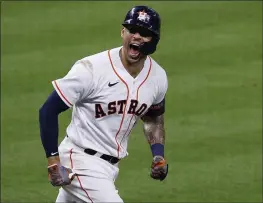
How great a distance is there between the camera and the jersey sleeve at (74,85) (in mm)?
5586

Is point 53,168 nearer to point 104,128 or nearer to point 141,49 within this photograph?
point 104,128

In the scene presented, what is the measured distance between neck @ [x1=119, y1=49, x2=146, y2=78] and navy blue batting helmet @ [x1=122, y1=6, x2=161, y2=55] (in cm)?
13

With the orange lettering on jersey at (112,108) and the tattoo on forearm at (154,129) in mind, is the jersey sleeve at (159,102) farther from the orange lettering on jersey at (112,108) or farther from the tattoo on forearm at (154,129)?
the orange lettering on jersey at (112,108)

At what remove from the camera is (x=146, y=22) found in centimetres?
577

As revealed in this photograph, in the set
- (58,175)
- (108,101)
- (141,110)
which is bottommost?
(58,175)

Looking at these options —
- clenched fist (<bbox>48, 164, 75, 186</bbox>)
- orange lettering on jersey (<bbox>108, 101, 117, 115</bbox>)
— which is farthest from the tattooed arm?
clenched fist (<bbox>48, 164, 75, 186</bbox>)

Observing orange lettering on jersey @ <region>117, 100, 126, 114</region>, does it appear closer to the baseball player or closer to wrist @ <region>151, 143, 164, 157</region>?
the baseball player

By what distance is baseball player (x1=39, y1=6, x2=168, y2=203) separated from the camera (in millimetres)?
5609

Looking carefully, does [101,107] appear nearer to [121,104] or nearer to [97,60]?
[121,104]

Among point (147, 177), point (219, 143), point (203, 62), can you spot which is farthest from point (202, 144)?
point (203, 62)

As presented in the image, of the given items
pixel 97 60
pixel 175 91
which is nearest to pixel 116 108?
pixel 97 60

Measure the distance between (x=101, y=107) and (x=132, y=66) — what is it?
363mm

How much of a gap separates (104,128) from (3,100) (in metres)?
5.50

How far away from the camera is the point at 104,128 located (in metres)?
5.83
